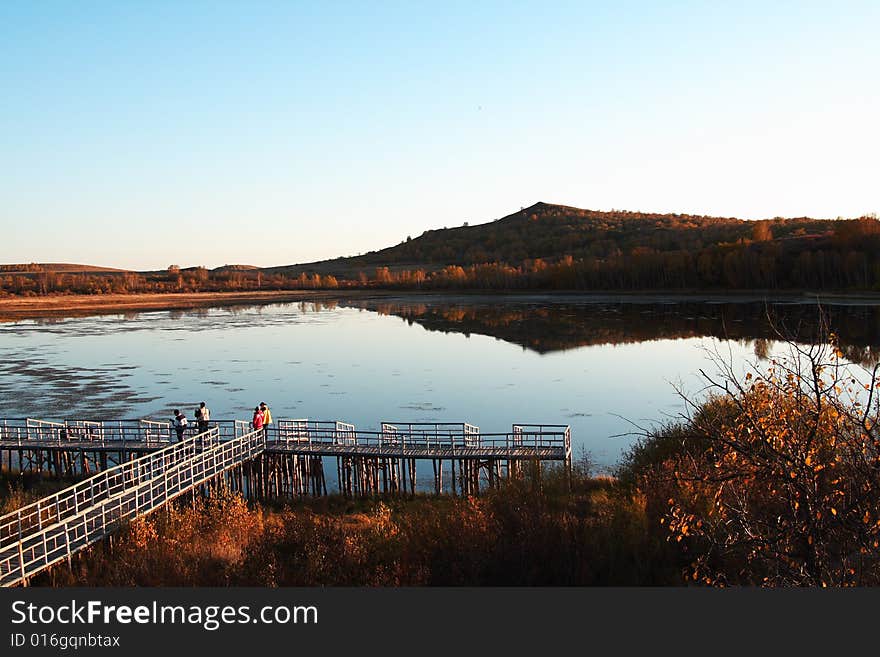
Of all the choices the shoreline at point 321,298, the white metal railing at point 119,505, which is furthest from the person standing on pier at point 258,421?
the shoreline at point 321,298

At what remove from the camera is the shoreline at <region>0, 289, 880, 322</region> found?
314ft

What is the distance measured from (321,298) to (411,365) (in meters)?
98.8

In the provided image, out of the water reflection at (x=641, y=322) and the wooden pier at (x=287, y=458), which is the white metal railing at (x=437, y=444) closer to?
the wooden pier at (x=287, y=458)

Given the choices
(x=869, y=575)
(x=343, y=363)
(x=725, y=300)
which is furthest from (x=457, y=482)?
(x=725, y=300)

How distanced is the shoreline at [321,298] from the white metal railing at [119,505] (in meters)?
69.3

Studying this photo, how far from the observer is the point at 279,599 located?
834 cm

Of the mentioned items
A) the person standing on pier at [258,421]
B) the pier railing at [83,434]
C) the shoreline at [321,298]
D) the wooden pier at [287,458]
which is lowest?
the wooden pier at [287,458]

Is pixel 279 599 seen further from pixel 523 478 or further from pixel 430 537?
pixel 523 478

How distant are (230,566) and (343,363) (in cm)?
3495

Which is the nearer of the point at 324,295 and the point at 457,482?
the point at 457,482

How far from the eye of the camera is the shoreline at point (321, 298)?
314ft

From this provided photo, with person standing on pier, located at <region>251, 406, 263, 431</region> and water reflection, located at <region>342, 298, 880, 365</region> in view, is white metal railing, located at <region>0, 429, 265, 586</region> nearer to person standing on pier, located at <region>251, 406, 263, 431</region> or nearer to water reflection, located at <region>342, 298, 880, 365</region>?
person standing on pier, located at <region>251, 406, 263, 431</region>

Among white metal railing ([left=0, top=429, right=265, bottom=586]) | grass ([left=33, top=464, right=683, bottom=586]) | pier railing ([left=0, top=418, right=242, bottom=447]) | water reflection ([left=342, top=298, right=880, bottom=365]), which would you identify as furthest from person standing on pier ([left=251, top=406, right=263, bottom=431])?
water reflection ([left=342, top=298, right=880, bottom=365])

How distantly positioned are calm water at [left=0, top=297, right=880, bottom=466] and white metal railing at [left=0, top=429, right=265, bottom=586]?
299 inches
